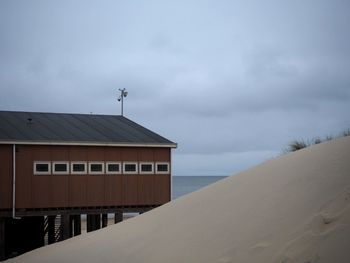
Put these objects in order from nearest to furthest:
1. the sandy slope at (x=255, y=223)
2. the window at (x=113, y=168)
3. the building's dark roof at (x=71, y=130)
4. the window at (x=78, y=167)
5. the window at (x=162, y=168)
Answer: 1. the sandy slope at (x=255, y=223)
2. the building's dark roof at (x=71, y=130)
3. the window at (x=78, y=167)
4. the window at (x=113, y=168)
5. the window at (x=162, y=168)

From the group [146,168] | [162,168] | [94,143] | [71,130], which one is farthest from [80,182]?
[162,168]

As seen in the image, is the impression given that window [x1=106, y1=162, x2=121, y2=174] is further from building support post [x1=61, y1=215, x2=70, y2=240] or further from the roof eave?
building support post [x1=61, y1=215, x2=70, y2=240]

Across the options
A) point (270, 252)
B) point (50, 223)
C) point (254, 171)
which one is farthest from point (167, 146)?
point (270, 252)

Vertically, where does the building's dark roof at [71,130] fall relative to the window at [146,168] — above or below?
above

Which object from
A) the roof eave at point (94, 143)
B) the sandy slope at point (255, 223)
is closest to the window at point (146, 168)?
the roof eave at point (94, 143)

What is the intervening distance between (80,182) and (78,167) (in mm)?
683

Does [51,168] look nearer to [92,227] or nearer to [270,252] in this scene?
[92,227]

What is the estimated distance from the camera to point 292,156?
1237 centimetres

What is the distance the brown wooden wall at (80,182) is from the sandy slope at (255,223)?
684 cm

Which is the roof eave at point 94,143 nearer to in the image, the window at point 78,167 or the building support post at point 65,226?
the window at point 78,167

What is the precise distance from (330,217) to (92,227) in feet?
66.5

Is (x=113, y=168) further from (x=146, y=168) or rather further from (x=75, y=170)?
(x=75, y=170)

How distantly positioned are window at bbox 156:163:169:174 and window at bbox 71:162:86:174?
3604 mm

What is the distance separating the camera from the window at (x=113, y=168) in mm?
22438
